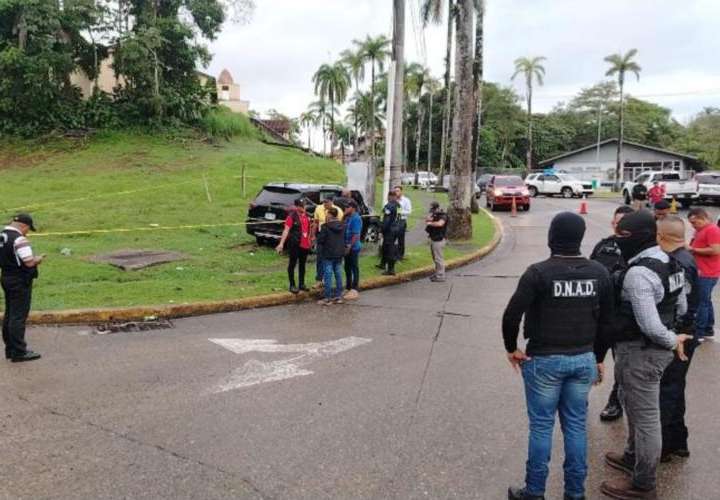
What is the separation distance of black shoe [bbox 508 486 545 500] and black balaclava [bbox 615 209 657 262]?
5.54ft

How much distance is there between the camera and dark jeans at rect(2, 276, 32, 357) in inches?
261

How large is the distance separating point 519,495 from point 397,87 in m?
12.2

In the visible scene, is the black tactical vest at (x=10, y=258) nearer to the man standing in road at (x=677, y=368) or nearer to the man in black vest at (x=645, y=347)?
the man in black vest at (x=645, y=347)

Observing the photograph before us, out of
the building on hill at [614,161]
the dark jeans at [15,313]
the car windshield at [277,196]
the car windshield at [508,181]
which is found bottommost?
the dark jeans at [15,313]

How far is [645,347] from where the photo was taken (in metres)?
3.93

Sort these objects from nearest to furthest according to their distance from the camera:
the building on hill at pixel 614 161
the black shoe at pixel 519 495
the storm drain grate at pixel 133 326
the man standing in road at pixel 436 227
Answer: the black shoe at pixel 519 495 < the storm drain grate at pixel 133 326 < the man standing in road at pixel 436 227 < the building on hill at pixel 614 161

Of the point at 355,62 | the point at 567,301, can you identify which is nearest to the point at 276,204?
the point at 567,301

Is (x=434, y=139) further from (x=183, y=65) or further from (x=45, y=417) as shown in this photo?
(x=45, y=417)

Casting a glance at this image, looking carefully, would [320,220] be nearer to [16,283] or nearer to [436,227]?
[436,227]

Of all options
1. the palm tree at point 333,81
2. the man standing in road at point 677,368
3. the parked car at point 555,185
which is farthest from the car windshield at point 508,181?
the palm tree at point 333,81

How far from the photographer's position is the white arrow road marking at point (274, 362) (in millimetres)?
6105

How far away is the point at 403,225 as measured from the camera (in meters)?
12.2

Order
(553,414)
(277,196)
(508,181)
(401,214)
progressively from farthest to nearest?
(508,181), (277,196), (401,214), (553,414)

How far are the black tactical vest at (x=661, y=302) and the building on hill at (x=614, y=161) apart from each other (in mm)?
56115
